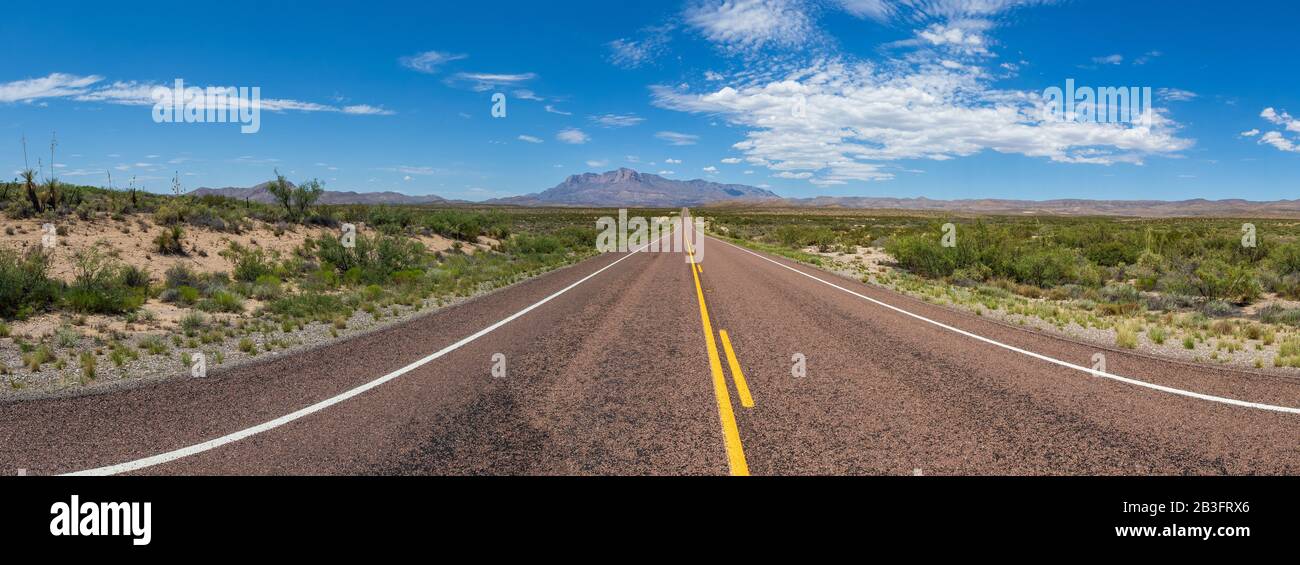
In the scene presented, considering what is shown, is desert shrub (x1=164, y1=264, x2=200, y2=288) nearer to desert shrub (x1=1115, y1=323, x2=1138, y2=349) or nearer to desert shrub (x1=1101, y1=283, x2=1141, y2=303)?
desert shrub (x1=1115, y1=323, x2=1138, y2=349)

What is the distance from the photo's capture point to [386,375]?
7.18 m

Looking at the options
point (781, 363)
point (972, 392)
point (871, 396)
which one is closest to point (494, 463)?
point (871, 396)

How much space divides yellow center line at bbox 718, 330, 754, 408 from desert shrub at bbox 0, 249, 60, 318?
39.2 feet

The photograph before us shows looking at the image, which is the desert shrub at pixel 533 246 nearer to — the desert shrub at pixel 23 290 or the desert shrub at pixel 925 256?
the desert shrub at pixel 925 256

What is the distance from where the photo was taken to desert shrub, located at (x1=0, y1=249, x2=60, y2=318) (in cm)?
1029

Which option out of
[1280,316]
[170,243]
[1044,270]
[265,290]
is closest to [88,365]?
[265,290]

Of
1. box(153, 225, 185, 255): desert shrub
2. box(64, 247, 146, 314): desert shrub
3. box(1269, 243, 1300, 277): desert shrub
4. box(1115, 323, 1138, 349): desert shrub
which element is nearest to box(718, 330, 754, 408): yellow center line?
box(1115, 323, 1138, 349): desert shrub

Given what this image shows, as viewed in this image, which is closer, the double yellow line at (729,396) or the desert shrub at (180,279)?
the double yellow line at (729,396)

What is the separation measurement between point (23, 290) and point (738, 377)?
12929mm

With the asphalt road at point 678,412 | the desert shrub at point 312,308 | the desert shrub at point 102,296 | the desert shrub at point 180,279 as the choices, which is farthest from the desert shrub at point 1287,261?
the desert shrub at point 180,279

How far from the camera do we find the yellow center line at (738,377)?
6.16 meters

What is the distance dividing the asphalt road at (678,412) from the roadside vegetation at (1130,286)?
7.58 ft

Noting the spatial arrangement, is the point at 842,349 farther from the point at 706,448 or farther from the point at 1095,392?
the point at 706,448
